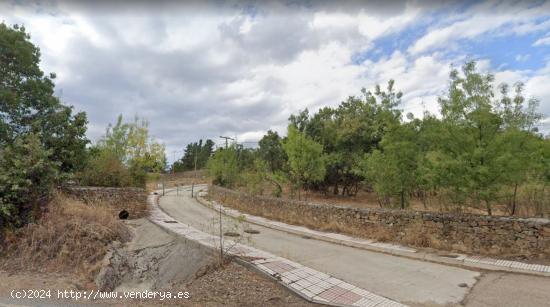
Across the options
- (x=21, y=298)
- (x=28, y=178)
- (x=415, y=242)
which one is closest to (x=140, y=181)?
(x=28, y=178)

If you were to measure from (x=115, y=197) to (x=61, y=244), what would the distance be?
726cm

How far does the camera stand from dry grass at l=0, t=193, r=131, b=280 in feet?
25.2

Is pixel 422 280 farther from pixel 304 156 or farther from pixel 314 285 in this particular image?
pixel 304 156

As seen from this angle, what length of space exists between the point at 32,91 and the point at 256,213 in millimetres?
12994

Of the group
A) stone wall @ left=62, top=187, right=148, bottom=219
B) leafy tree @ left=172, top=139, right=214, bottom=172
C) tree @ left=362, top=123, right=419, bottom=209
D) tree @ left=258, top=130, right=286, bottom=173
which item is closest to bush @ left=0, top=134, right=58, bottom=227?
stone wall @ left=62, top=187, right=148, bottom=219

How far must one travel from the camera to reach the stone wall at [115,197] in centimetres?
1342

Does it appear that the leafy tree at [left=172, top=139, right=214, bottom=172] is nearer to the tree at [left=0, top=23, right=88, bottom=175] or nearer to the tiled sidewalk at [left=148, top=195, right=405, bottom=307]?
the tree at [left=0, top=23, right=88, bottom=175]

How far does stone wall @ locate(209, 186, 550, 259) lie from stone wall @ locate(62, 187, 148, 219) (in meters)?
9.39

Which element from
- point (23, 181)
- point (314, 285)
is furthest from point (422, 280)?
point (23, 181)

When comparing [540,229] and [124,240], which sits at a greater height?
[540,229]

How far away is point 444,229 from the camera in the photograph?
352 inches

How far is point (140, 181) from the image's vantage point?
2208 centimetres

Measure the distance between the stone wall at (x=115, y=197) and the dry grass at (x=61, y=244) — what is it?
3.96 m

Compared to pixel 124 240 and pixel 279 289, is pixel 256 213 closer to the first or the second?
pixel 124 240
